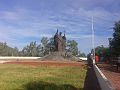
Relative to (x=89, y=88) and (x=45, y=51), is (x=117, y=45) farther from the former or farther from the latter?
(x=45, y=51)

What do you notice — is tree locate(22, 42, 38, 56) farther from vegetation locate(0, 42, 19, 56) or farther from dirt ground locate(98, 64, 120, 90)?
dirt ground locate(98, 64, 120, 90)

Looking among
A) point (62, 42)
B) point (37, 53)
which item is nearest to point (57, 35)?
point (62, 42)

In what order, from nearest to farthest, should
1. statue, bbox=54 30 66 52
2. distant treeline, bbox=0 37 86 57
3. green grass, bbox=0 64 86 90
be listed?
green grass, bbox=0 64 86 90, statue, bbox=54 30 66 52, distant treeline, bbox=0 37 86 57

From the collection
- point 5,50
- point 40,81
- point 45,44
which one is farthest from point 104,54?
point 40,81

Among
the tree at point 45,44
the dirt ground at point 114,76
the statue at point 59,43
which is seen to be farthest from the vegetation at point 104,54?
the dirt ground at point 114,76

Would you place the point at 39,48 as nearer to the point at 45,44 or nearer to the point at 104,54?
the point at 45,44

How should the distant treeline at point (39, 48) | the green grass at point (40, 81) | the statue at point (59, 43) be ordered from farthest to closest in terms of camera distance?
1. the distant treeline at point (39, 48)
2. the statue at point (59, 43)
3. the green grass at point (40, 81)

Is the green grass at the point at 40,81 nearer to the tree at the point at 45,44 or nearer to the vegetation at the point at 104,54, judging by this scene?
the vegetation at the point at 104,54

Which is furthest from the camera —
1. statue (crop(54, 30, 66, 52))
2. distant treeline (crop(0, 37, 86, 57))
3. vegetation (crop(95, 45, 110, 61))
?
distant treeline (crop(0, 37, 86, 57))

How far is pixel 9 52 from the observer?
472 ft

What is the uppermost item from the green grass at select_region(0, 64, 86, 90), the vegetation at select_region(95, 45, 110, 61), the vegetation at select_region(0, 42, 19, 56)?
the vegetation at select_region(0, 42, 19, 56)

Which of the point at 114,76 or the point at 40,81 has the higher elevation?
the point at 114,76

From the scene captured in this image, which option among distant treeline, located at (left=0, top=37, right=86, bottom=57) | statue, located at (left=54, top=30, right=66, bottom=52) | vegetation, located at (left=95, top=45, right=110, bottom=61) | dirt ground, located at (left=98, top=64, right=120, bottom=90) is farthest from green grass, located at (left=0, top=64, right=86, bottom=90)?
distant treeline, located at (left=0, top=37, right=86, bottom=57)

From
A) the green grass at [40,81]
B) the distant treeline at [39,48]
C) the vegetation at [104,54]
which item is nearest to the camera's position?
the green grass at [40,81]
